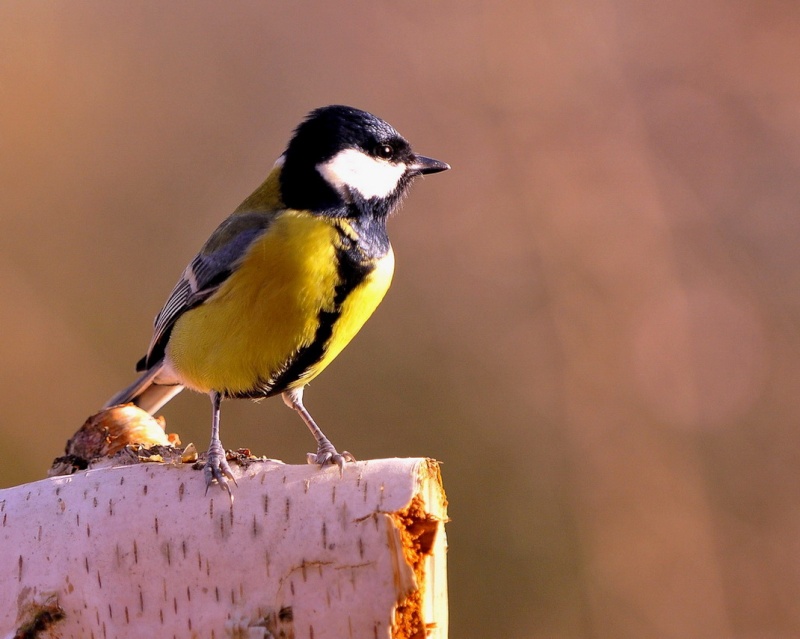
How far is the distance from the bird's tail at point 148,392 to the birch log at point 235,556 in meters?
0.78

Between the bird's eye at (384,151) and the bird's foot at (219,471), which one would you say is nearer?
the bird's foot at (219,471)

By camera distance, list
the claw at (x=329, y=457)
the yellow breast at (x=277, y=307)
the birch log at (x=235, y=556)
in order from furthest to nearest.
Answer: the yellow breast at (x=277, y=307), the claw at (x=329, y=457), the birch log at (x=235, y=556)

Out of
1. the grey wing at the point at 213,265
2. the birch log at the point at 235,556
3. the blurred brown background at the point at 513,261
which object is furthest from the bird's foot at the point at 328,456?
the blurred brown background at the point at 513,261

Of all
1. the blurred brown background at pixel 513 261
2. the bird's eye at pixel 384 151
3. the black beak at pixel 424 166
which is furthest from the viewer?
the blurred brown background at pixel 513 261

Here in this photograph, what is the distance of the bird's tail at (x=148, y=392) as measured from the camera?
7.13 feet

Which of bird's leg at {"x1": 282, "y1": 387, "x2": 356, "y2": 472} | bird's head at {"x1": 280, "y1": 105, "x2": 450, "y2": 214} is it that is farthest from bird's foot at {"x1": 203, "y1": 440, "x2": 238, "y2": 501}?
bird's head at {"x1": 280, "y1": 105, "x2": 450, "y2": 214}

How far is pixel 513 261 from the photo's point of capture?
356 centimetres

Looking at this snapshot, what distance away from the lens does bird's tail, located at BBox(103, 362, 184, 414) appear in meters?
2.17

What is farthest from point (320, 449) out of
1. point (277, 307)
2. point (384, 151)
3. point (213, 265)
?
point (384, 151)

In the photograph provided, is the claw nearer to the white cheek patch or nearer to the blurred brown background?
the white cheek patch

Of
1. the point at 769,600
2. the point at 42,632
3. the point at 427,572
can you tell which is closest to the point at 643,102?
the point at 769,600

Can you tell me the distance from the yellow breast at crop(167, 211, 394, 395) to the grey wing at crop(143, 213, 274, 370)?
0.04m

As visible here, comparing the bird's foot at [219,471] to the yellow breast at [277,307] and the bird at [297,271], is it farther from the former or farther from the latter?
the yellow breast at [277,307]

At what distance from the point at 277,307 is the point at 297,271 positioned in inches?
3.4
